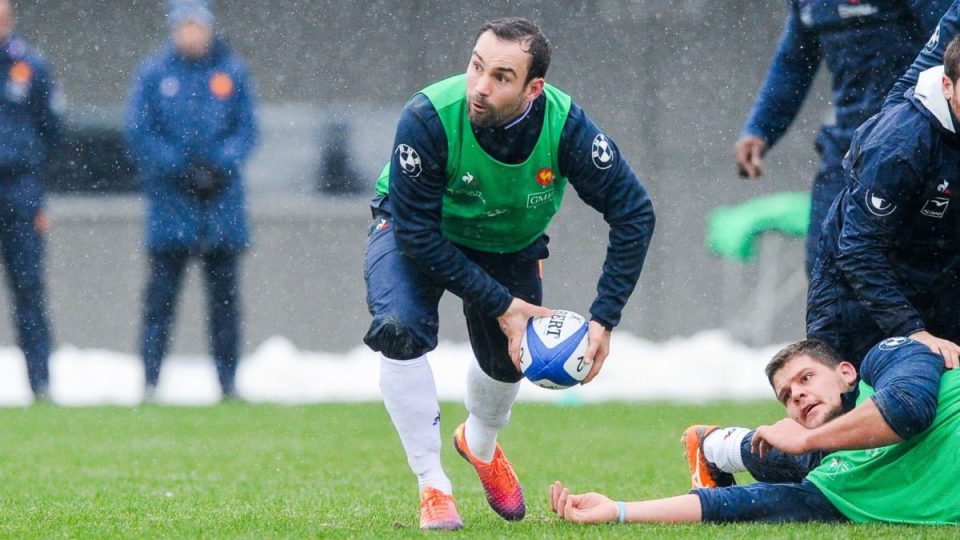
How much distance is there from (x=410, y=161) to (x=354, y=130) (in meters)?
9.26

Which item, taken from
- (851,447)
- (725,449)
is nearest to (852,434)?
(851,447)

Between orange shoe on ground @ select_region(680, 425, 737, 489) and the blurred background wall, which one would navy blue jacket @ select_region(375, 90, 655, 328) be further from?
the blurred background wall

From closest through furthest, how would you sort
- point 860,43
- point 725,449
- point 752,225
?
point 725,449
point 860,43
point 752,225

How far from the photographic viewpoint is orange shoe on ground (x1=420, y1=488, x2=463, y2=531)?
4832 mm

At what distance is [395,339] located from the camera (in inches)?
194

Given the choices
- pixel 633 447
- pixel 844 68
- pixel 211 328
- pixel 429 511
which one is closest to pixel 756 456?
pixel 429 511

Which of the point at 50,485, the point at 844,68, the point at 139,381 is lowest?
the point at 139,381

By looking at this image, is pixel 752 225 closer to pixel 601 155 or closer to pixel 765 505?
pixel 601 155

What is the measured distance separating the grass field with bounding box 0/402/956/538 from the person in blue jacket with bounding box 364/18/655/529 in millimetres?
461

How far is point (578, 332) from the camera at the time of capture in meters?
4.93

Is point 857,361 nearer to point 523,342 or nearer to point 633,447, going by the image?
point 523,342

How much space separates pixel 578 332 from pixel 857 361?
99 cm

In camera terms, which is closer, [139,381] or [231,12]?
[139,381]

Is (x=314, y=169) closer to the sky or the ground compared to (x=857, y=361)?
closer to the ground
